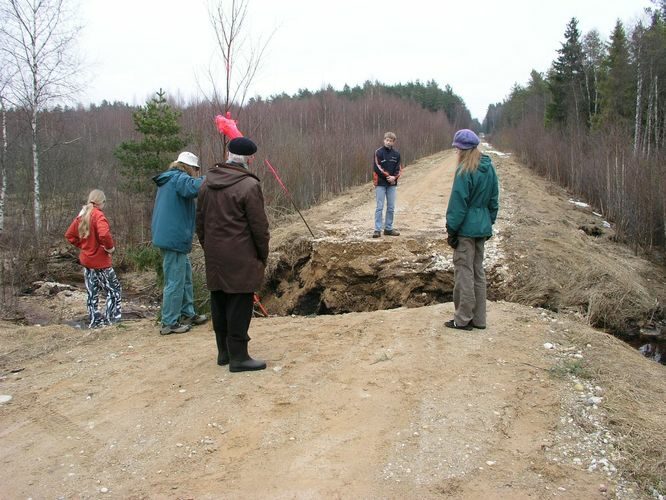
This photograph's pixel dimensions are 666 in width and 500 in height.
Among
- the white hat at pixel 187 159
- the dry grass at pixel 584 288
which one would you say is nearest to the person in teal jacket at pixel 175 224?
the white hat at pixel 187 159

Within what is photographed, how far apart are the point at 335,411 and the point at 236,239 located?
167 cm

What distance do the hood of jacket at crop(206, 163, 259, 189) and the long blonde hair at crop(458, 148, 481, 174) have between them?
2228mm

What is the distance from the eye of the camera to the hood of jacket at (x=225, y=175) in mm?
4648

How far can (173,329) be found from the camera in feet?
20.4

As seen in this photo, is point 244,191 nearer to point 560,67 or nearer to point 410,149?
point 410,149

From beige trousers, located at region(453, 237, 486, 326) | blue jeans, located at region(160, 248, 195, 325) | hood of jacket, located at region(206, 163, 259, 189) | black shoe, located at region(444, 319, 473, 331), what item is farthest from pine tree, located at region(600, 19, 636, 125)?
hood of jacket, located at region(206, 163, 259, 189)

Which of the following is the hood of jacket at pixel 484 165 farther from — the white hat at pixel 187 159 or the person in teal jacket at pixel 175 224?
the white hat at pixel 187 159

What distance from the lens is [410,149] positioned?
3612 cm

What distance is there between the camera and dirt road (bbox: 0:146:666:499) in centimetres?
339

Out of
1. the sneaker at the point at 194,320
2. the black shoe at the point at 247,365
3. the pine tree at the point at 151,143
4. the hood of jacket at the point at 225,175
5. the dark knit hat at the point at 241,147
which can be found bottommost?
the black shoe at the point at 247,365

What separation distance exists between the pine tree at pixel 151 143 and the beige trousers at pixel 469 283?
35.0 feet

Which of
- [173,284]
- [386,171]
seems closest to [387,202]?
[386,171]

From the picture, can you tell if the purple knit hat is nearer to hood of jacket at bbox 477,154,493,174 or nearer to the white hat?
hood of jacket at bbox 477,154,493,174

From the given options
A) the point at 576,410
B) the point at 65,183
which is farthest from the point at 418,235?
the point at 65,183
